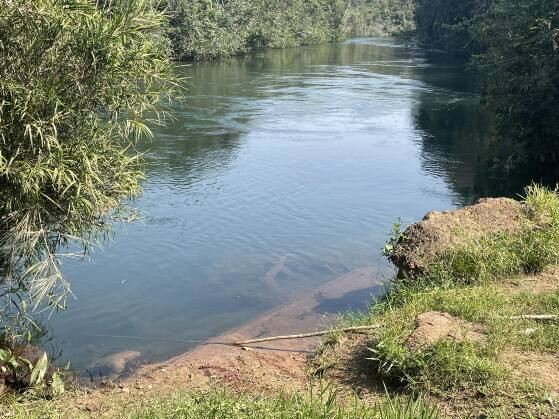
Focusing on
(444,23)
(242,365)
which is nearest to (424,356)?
(242,365)

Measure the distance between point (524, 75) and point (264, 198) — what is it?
8.14 metres

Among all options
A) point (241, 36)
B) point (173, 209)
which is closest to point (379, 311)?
point (173, 209)

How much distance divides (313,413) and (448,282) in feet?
13.1

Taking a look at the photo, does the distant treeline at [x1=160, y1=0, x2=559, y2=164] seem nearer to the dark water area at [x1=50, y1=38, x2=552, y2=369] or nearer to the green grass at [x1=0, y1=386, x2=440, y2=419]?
the dark water area at [x1=50, y1=38, x2=552, y2=369]

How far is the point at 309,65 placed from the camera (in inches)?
1773

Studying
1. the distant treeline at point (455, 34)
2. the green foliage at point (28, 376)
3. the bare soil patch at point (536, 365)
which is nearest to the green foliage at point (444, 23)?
the distant treeline at point (455, 34)

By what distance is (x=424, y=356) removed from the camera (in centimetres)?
599

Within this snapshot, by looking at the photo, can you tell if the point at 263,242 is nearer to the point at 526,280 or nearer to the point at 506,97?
the point at 526,280

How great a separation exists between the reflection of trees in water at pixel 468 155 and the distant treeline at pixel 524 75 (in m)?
0.46

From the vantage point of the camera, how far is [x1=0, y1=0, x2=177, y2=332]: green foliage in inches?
278

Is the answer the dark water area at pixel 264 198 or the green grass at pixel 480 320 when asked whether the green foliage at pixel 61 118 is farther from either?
the green grass at pixel 480 320

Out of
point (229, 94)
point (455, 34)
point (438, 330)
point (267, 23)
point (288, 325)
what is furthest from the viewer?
point (267, 23)

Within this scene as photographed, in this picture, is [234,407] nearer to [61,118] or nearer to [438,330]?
[438,330]

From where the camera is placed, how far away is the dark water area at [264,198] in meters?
10.3
